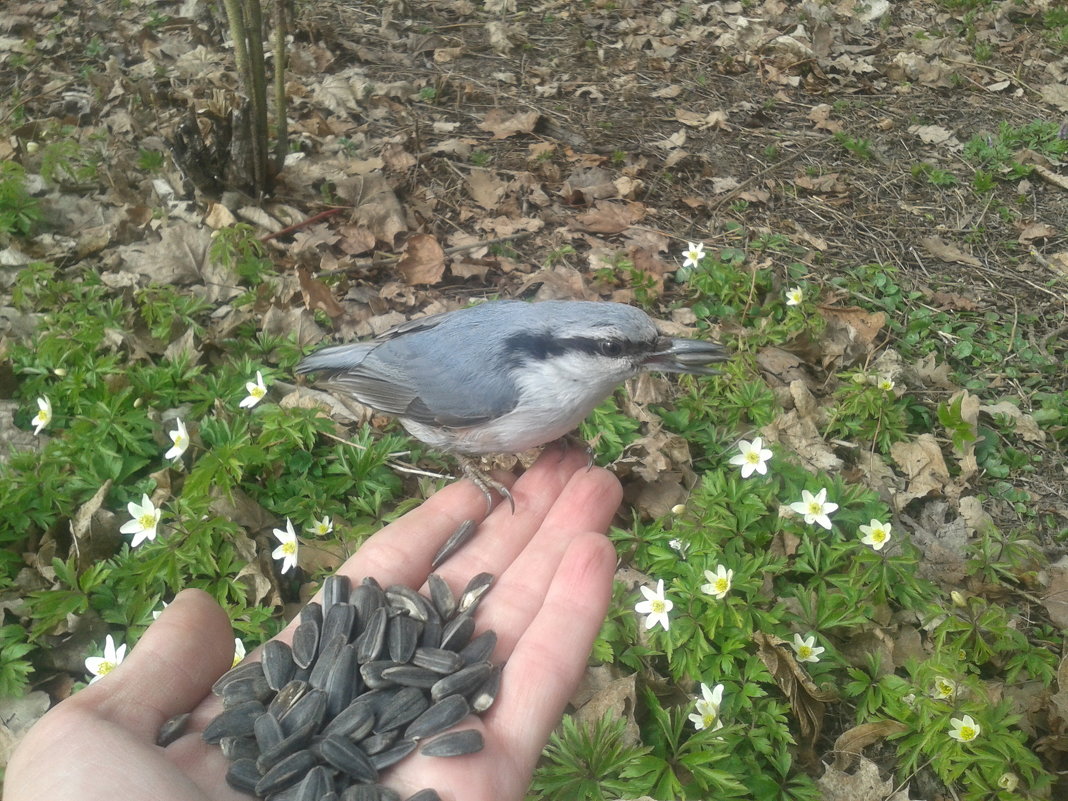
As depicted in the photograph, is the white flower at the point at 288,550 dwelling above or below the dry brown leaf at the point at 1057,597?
above

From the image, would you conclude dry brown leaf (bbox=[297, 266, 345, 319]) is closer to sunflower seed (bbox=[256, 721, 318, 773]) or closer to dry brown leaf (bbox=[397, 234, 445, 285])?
dry brown leaf (bbox=[397, 234, 445, 285])

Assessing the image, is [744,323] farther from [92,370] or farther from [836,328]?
[92,370]

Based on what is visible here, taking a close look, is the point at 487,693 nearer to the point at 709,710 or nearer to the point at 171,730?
the point at 709,710

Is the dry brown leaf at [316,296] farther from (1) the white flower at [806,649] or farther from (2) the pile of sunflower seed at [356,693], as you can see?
(1) the white flower at [806,649]

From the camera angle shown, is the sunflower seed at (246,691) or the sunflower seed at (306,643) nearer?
the sunflower seed at (246,691)

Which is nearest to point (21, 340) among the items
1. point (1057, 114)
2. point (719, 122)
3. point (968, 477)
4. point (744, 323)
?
point (744, 323)

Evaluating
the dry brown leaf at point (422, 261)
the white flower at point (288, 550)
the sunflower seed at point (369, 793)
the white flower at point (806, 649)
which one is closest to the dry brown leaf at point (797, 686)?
the white flower at point (806, 649)

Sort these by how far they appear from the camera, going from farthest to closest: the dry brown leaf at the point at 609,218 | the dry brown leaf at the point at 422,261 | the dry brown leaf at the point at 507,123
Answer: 1. the dry brown leaf at the point at 507,123
2. the dry brown leaf at the point at 609,218
3. the dry brown leaf at the point at 422,261
